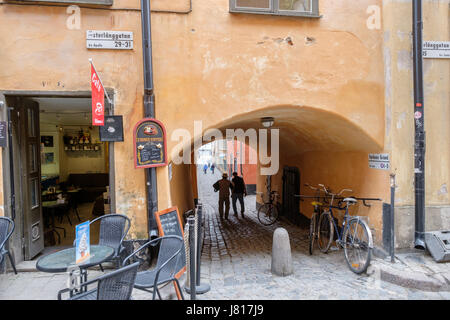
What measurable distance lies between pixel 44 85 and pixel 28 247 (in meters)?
2.78

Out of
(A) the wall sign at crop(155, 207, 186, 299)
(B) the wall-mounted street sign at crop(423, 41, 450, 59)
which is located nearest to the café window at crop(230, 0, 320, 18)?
(B) the wall-mounted street sign at crop(423, 41, 450, 59)

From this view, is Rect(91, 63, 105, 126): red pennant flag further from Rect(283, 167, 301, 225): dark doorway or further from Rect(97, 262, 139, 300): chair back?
Rect(283, 167, 301, 225): dark doorway

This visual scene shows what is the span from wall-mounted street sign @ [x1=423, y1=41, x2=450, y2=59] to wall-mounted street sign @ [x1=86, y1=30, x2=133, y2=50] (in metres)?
5.23

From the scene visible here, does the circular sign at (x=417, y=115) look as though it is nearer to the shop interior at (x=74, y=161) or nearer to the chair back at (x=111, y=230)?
the chair back at (x=111, y=230)

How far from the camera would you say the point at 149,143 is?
4770 millimetres

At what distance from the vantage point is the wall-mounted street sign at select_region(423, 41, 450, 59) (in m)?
5.25

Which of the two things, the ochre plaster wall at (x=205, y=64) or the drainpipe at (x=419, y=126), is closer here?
the ochre plaster wall at (x=205, y=64)

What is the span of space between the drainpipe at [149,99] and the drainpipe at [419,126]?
458cm

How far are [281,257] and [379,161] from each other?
8.50 feet

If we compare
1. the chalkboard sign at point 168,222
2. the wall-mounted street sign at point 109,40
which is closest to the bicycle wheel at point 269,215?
the chalkboard sign at point 168,222

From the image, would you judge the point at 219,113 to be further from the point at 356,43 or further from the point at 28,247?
the point at 28,247

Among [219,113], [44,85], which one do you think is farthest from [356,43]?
[44,85]

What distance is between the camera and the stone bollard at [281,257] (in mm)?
4773

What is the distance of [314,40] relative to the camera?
522 centimetres
